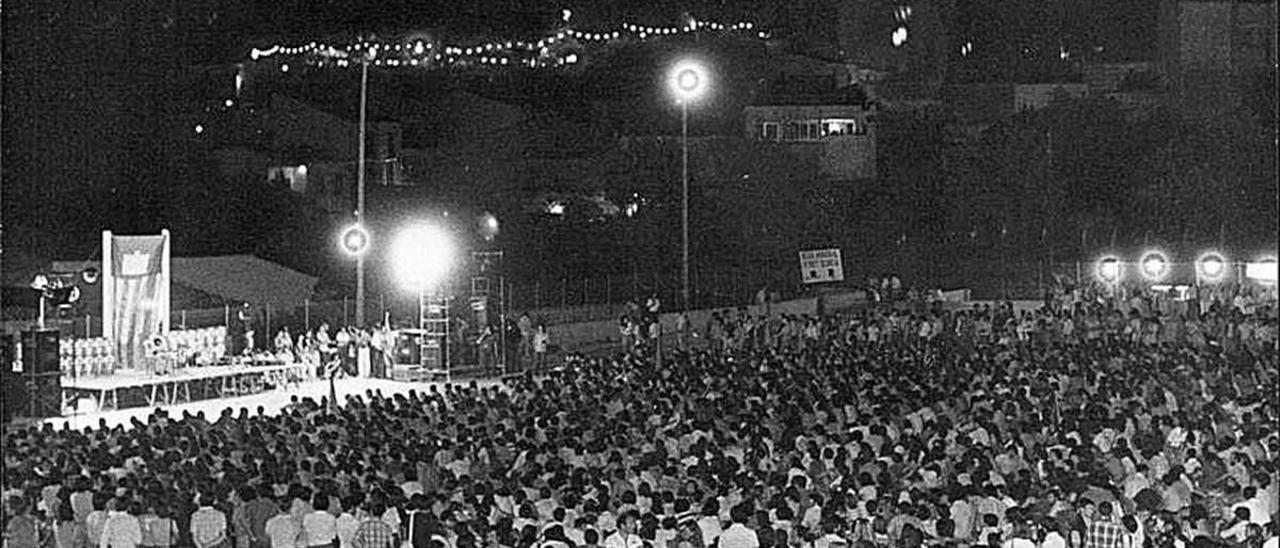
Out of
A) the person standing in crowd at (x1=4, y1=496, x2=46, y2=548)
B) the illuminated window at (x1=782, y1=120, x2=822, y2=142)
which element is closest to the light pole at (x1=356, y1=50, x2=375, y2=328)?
the illuminated window at (x1=782, y1=120, x2=822, y2=142)

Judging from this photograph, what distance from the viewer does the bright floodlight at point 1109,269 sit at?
1346 centimetres

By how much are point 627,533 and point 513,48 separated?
1416 centimetres

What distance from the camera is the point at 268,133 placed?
647 inches

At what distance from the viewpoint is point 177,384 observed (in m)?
10.6

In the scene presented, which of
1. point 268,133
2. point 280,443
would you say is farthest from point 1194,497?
point 268,133

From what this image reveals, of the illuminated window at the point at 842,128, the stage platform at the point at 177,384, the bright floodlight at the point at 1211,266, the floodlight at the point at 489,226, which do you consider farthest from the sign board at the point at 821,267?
the stage platform at the point at 177,384

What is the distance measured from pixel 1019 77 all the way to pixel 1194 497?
33.5 ft

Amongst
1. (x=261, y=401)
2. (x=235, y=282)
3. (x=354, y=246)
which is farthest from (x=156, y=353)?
(x=354, y=246)

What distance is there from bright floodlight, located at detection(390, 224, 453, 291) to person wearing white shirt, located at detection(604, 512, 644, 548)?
6.69 meters

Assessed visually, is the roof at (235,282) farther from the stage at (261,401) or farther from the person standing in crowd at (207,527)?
the person standing in crowd at (207,527)

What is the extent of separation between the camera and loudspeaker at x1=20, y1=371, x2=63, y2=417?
24.6 feet

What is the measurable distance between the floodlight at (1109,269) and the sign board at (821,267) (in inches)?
85.3

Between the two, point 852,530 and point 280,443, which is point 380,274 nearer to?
point 280,443

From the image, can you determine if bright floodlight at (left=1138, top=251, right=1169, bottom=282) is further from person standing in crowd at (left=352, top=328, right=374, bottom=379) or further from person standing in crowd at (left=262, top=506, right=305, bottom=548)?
person standing in crowd at (left=262, top=506, right=305, bottom=548)
